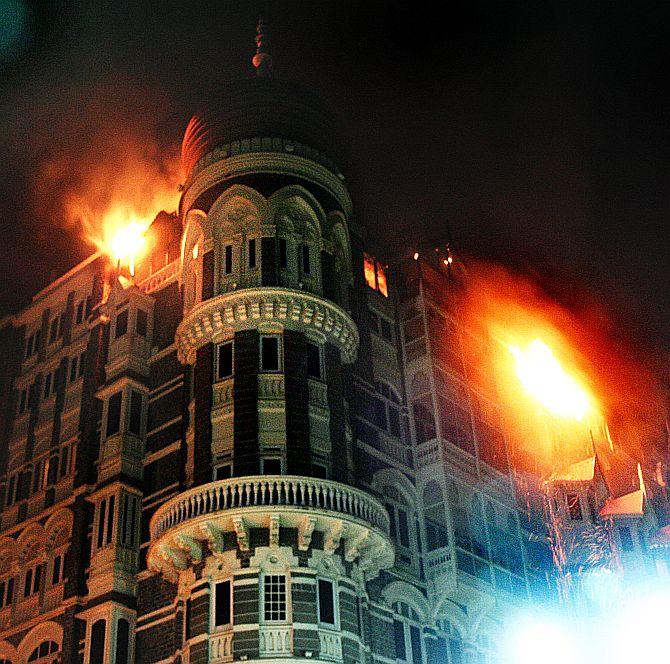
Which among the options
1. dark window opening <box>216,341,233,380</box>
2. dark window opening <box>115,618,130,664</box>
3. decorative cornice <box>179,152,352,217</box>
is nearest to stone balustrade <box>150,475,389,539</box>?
dark window opening <box>115,618,130,664</box>

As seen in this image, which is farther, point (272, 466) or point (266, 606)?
point (272, 466)

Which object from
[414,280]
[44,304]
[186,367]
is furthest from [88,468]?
[414,280]

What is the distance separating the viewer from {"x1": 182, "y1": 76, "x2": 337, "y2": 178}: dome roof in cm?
4888

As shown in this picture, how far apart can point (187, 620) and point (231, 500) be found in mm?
Answer: 4829

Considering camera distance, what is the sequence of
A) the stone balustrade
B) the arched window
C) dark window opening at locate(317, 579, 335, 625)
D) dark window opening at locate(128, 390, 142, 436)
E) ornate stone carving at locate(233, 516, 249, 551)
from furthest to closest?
dark window opening at locate(128, 390, 142, 436), the arched window, the stone balustrade, ornate stone carving at locate(233, 516, 249, 551), dark window opening at locate(317, 579, 335, 625)

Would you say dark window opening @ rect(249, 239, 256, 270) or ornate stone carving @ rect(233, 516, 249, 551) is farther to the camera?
dark window opening @ rect(249, 239, 256, 270)

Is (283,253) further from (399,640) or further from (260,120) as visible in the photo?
(399,640)

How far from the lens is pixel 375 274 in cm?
5388

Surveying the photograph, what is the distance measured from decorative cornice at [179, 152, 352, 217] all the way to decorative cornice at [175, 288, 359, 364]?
7.13 metres

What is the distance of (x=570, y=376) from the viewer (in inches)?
2462

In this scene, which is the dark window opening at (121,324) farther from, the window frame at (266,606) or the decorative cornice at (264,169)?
the window frame at (266,606)

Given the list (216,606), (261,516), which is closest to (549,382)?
(261,516)

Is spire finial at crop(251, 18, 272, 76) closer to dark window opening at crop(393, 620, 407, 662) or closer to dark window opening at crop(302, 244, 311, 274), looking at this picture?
dark window opening at crop(302, 244, 311, 274)

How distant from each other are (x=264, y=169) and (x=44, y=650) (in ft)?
78.0
